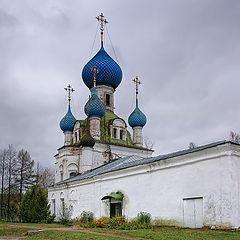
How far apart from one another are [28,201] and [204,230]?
14.1m

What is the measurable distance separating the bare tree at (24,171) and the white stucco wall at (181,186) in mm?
18071

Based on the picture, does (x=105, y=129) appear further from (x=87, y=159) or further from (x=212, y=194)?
(x=212, y=194)

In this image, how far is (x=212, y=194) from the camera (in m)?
11.7

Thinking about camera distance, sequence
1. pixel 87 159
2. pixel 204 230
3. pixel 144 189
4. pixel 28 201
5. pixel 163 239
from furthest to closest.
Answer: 1. pixel 87 159
2. pixel 28 201
3. pixel 144 189
4. pixel 204 230
5. pixel 163 239

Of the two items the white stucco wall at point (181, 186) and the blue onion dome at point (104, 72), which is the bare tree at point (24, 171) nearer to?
the blue onion dome at point (104, 72)

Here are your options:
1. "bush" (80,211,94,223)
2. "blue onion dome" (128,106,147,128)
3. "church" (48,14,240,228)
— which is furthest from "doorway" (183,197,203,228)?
"blue onion dome" (128,106,147,128)

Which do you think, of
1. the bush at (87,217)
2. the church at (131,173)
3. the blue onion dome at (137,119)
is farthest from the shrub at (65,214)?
the blue onion dome at (137,119)

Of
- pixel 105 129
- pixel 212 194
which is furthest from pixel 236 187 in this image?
pixel 105 129

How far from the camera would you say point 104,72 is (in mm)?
31344

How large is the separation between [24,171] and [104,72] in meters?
13.9

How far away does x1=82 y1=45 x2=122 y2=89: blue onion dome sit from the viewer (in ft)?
103

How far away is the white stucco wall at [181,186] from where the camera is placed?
1124cm

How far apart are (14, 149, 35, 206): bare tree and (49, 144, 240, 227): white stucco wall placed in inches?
711

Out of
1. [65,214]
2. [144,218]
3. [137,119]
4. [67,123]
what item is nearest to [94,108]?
[67,123]
